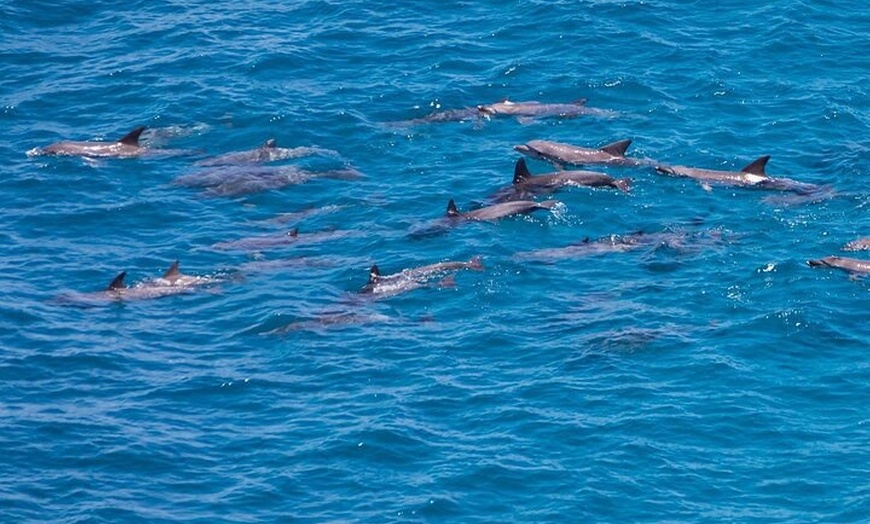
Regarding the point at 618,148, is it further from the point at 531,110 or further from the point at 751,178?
the point at 531,110

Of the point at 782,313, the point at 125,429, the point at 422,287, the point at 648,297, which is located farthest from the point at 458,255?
the point at 125,429

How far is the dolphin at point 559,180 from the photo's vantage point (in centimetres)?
3469

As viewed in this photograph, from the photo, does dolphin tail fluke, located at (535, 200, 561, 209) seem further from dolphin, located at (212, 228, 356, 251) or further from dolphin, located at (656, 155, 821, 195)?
dolphin, located at (212, 228, 356, 251)

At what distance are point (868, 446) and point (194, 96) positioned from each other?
22279mm

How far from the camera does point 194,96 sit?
4084cm

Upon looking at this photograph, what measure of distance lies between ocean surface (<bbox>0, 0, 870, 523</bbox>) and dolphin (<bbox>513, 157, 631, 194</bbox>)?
23 cm

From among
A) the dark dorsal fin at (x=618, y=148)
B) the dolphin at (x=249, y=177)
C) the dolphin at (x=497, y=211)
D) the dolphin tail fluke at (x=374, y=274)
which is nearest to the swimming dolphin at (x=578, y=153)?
the dark dorsal fin at (x=618, y=148)

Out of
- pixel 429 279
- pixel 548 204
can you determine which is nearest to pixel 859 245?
pixel 548 204

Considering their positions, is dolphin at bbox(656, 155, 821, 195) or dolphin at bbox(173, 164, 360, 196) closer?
dolphin at bbox(656, 155, 821, 195)

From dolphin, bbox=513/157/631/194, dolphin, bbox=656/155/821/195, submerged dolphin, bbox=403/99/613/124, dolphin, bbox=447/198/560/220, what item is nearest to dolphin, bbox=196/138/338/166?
submerged dolphin, bbox=403/99/613/124

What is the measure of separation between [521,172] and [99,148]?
35.6 ft

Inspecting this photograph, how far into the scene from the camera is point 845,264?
30.8m

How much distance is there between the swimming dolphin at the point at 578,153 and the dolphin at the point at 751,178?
4.22ft

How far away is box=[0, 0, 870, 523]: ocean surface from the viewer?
24.7m
